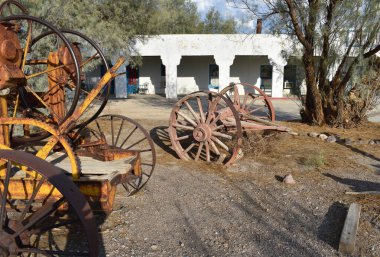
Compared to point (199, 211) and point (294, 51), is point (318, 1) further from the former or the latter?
point (199, 211)

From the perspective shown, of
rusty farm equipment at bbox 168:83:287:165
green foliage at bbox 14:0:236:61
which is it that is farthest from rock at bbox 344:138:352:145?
green foliage at bbox 14:0:236:61

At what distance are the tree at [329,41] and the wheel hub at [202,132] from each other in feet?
13.7

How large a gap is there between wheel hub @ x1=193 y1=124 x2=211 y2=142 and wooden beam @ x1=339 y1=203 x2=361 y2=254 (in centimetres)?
290

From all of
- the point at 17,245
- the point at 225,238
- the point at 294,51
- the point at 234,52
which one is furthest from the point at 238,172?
the point at 234,52

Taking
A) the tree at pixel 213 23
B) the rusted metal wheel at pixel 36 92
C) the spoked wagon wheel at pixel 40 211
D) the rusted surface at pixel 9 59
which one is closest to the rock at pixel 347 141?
the rusted metal wheel at pixel 36 92

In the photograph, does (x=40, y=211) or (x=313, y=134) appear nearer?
(x=40, y=211)

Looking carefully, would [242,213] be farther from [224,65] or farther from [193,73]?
[193,73]

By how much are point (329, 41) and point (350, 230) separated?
7011mm

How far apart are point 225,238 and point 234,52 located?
638 inches

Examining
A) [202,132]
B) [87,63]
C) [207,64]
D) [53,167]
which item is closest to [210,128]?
[202,132]

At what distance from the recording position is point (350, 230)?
12.3 ft

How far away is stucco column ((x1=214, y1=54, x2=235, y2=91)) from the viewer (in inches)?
752

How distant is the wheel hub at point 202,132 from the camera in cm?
663

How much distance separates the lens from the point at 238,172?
630cm
